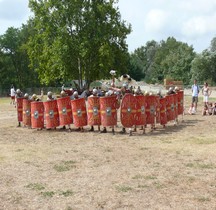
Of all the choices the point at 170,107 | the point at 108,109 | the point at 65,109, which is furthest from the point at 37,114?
the point at 170,107

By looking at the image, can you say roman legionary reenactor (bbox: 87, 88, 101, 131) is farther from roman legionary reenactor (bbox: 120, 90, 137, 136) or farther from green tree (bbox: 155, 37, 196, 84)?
green tree (bbox: 155, 37, 196, 84)

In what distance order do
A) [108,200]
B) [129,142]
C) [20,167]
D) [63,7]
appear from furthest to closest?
[63,7], [129,142], [20,167], [108,200]

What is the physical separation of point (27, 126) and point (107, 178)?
11052 mm

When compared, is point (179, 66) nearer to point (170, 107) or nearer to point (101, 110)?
point (170, 107)

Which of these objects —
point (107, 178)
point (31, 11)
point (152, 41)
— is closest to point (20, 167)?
point (107, 178)

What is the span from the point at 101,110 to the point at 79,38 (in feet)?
113

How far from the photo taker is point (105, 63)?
4916 centimetres

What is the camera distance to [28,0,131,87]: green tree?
159 feet

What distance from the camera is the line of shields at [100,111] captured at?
15.6 meters

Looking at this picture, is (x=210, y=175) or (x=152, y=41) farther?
(x=152, y=41)

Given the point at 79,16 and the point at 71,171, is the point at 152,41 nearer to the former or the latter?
the point at 79,16

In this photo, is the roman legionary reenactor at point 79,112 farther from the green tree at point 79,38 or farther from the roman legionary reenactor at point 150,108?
the green tree at point 79,38

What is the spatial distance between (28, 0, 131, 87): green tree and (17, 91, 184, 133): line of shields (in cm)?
2955

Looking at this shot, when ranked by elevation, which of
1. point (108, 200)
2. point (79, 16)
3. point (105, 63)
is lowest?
point (108, 200)
